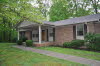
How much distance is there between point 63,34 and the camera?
526 inches

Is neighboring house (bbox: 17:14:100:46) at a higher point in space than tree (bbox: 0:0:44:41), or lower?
lower

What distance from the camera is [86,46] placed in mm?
10141

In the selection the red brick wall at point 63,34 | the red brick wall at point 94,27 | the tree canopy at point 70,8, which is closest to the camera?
the red brick wall at point 94,27

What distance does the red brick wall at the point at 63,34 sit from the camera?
12.5 meters

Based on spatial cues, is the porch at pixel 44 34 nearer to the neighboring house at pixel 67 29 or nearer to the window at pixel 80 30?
the neighboring house at pixel 67 29

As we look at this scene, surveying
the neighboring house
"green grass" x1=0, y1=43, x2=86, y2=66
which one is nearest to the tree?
"green grass" x1=0, y1=43, x2=86, y2=66

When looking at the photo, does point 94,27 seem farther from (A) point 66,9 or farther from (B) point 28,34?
(A) point 66,9

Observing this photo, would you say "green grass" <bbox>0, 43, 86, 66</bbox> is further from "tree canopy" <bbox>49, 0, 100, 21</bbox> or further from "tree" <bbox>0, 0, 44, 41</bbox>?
"tree canopy" <bbox>49, 0, 100, 21</bbox>

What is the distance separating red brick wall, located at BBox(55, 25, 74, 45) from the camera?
1251cm

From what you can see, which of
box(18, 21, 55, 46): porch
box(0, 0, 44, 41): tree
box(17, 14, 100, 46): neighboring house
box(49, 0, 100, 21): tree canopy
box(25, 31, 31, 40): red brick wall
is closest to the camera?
box(0, 0, 44, 41): tree

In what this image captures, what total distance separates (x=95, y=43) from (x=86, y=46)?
1.27 m

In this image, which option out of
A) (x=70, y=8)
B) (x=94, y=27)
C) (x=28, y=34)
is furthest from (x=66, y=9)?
(x=94, y=27)

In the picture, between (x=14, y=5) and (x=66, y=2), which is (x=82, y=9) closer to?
(x=66, y=2)

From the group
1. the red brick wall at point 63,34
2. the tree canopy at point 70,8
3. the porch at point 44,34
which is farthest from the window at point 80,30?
the tree canopy at point 70,8
